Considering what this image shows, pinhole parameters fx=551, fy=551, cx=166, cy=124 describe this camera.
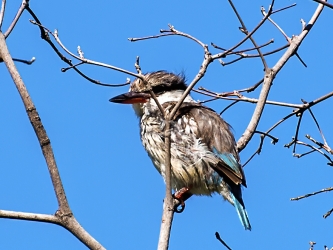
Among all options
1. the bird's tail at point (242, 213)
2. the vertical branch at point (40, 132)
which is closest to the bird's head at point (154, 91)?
the bird's tail at point (242, 213)

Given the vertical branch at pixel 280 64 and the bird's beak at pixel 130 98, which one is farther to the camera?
the bird's beak at pixel 130 98

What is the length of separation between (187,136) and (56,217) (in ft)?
6.72

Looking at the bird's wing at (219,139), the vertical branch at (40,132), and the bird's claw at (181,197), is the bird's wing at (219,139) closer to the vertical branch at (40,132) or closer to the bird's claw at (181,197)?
the bird's claw at (181,197)

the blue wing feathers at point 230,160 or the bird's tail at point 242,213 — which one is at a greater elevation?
the blue wing feathers at point 230,160

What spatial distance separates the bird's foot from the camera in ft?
13.5

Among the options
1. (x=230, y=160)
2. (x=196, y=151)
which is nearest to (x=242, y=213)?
(x=230, y=160)

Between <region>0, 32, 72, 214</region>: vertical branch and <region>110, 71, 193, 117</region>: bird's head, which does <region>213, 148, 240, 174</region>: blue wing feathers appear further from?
<region>0, 32, 72, 214</region>: vertical branch

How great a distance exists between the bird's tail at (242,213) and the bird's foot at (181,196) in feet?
1.21

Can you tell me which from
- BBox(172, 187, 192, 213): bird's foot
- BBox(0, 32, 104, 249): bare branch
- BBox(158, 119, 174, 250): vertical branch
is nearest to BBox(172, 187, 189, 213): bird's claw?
BBox(172, 187, 192, 213): bird's foot

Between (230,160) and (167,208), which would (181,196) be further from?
(167,208)

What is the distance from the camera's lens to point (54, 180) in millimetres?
2326

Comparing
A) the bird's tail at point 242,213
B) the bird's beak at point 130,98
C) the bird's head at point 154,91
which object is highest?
the bird's head at point 154,91

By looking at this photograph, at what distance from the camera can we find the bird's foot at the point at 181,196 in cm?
412

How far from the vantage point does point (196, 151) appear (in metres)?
4.26
